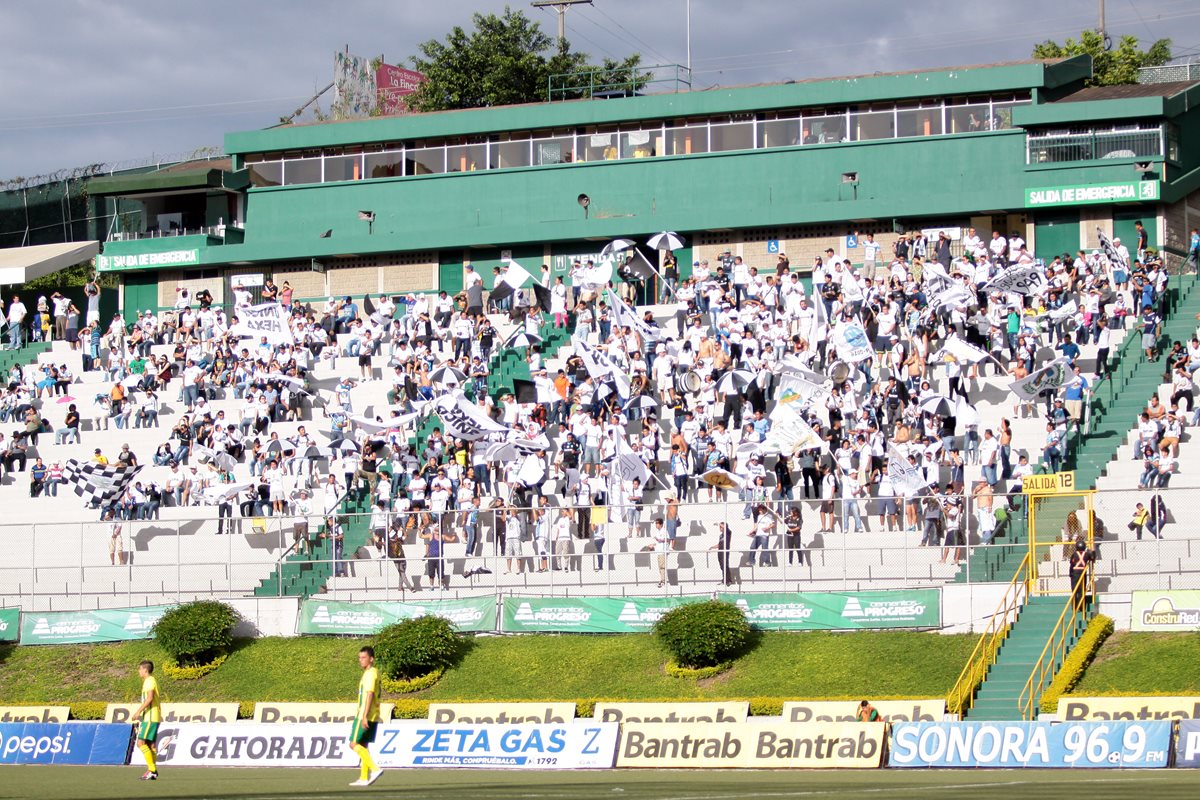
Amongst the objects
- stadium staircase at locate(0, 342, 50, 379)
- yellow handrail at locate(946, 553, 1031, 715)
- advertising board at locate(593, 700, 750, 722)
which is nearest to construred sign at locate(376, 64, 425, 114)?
stadium staircase at locate(0, 342, 50, 379)

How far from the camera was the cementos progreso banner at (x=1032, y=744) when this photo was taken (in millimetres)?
25375

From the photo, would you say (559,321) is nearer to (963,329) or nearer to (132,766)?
(963,329)

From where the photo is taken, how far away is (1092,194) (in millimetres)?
48469

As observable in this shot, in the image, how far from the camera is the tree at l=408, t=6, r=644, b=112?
3091 inches

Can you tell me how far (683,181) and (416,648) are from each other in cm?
2437

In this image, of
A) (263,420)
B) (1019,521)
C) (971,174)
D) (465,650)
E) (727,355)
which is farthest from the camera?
(971,174)

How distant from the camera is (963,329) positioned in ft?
133

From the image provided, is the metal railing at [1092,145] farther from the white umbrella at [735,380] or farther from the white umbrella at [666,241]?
the white umbrella at [735,380]

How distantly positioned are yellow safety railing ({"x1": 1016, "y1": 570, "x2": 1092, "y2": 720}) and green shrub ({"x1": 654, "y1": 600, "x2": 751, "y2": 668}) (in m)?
5.85

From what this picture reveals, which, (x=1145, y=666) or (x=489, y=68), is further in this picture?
(x=489, y=68)

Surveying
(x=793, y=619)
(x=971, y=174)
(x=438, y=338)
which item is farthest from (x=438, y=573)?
(x=971, y=174)

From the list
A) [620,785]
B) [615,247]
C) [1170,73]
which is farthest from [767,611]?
[1170,73]

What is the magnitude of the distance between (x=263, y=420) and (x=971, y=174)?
22513 millimetres

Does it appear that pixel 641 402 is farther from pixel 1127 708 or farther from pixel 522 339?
pixel 1127 708
